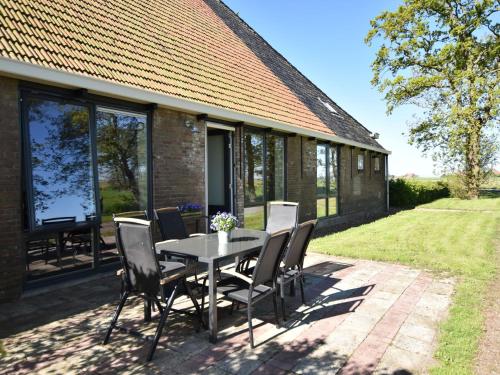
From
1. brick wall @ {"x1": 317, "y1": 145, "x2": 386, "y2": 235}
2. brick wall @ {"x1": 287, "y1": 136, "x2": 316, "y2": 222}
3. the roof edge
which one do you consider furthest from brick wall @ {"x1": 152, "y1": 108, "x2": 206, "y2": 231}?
the roof edge

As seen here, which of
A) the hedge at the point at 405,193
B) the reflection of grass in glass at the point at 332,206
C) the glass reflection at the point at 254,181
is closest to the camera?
the glass reflection at the point at 254,181

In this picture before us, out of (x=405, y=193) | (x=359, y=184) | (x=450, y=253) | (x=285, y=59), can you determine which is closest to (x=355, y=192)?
(x=359, y=184)

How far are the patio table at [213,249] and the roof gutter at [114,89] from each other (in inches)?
104

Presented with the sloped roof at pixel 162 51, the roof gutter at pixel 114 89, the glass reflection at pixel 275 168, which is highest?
the sloped roof at pixel 162 51

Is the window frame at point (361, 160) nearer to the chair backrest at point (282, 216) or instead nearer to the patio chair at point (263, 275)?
the chair backrest at point (282, 216)

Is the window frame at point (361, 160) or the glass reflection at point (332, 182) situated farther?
the window frame at point (361, 160)

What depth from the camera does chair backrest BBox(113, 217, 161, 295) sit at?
3.29 m

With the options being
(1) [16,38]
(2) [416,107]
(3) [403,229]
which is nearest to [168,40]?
(1) [16,38]

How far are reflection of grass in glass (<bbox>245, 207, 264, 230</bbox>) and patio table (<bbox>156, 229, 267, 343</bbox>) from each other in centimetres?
369

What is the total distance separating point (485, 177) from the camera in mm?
24250

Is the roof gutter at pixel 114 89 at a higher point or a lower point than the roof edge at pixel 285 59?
lower

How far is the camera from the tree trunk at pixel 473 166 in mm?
22862

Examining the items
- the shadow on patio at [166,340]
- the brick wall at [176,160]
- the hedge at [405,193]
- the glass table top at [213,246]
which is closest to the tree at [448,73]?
the hedge at [405,193]

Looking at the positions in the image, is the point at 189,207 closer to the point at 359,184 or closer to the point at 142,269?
the point at 142,269
